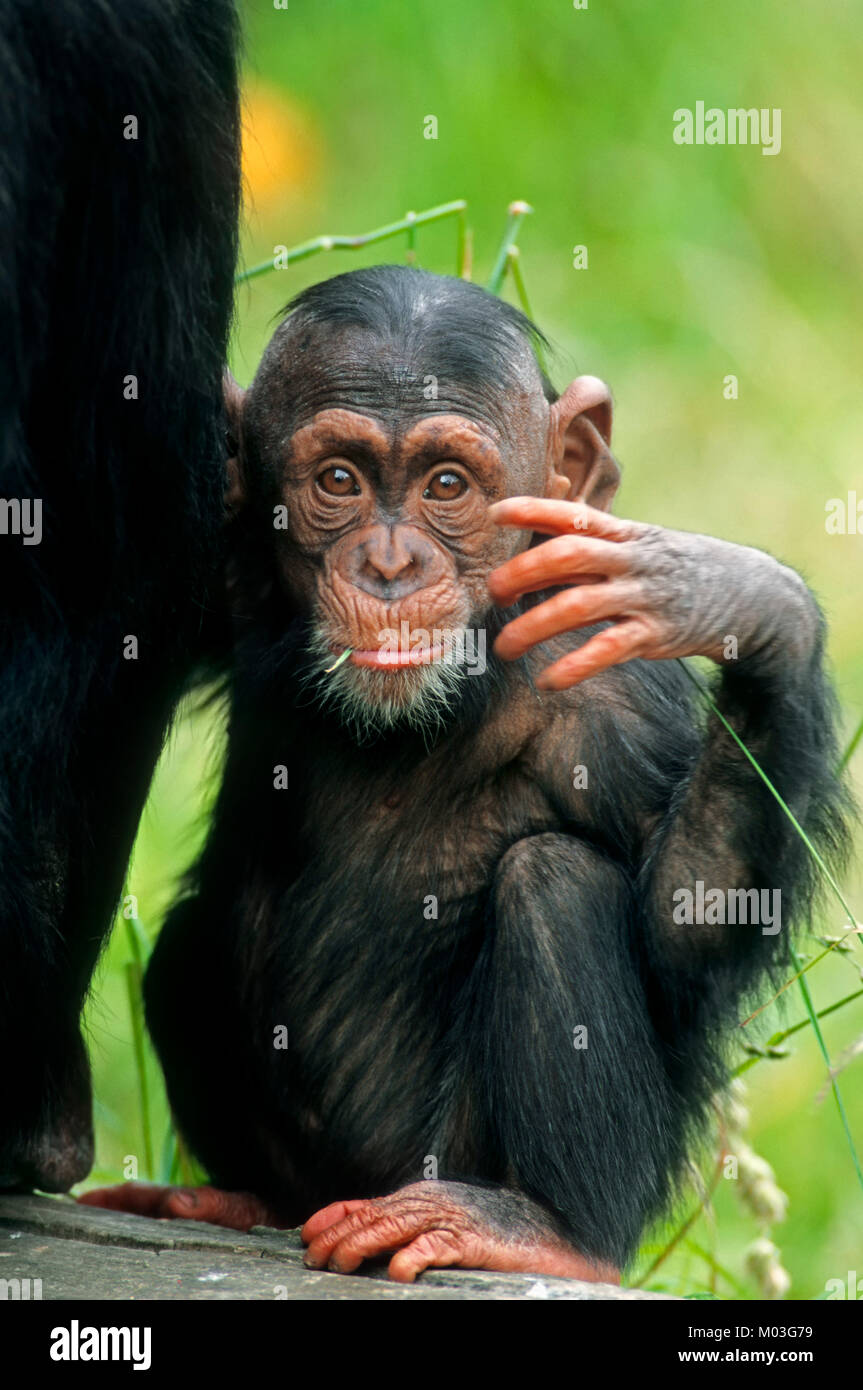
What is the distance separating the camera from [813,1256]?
7445mm

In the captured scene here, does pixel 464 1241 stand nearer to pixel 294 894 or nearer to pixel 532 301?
pixel 294 894

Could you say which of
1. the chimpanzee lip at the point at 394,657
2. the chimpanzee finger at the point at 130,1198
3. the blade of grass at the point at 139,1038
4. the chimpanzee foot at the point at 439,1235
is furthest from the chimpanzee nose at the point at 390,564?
the chimpanzee finger at the point at 130,1198

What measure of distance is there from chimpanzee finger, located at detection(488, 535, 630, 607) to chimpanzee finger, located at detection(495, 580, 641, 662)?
42 millimetres

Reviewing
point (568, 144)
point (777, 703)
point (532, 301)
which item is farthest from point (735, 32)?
point (777, 703)

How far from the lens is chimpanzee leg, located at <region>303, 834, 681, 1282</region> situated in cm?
429

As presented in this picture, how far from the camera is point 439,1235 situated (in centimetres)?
420

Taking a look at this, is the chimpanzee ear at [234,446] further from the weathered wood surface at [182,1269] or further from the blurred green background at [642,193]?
the blurred green background at [642,193]

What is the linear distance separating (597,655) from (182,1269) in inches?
68.2

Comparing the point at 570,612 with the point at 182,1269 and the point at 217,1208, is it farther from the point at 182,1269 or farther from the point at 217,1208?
the point at 217,1208

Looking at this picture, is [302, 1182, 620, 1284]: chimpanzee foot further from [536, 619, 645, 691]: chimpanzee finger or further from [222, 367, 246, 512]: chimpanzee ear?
[222, 367, 246, 512]: chimpanzee ear

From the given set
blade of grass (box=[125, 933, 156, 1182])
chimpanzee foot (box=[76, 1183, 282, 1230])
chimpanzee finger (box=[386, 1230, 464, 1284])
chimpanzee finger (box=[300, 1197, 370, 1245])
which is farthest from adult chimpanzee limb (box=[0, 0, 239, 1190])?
chimpanzee finger (box=[386, 1230, 464, 1284])

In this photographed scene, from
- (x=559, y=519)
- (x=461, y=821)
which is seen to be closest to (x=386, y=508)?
(x=559, y=519)

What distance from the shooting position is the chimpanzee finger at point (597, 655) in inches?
160

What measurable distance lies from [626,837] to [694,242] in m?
6.99
